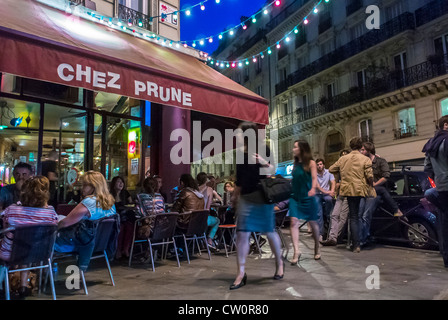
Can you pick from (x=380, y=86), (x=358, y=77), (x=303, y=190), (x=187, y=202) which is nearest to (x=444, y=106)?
(x=380, y=86)

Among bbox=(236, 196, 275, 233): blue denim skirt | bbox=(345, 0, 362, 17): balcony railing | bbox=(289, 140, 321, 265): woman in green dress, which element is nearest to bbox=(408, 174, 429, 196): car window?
bbox=(289, 140, 321, 265): woman in green dress

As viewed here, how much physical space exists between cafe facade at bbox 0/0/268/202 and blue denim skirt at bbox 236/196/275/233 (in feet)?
6.53

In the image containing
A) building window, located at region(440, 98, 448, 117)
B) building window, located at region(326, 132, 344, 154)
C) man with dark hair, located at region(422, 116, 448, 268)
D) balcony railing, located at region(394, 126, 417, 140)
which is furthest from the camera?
building window, located at region(326, 132, 344, 154)

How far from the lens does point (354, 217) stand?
6156 millimetres

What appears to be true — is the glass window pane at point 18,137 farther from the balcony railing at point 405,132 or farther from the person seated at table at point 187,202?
the balcony railing at point 405,132

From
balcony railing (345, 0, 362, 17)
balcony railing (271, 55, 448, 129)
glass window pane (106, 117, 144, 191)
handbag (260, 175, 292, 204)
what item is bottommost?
handbag (260, 175, 292, 204)

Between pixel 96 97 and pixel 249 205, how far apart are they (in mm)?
5337

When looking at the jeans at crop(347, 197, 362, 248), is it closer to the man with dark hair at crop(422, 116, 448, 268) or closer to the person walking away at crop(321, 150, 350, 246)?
the person walking away at crop(321, 150, 350, 246)

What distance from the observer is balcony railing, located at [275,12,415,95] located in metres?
19.8

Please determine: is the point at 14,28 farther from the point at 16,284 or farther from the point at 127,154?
the point at 127,154

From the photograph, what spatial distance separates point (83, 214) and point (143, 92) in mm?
1830

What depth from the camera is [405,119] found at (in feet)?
65.4

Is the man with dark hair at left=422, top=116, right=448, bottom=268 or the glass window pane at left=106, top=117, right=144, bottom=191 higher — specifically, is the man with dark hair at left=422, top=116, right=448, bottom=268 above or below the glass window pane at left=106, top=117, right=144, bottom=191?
below

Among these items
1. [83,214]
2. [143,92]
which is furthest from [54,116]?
[83,214]
